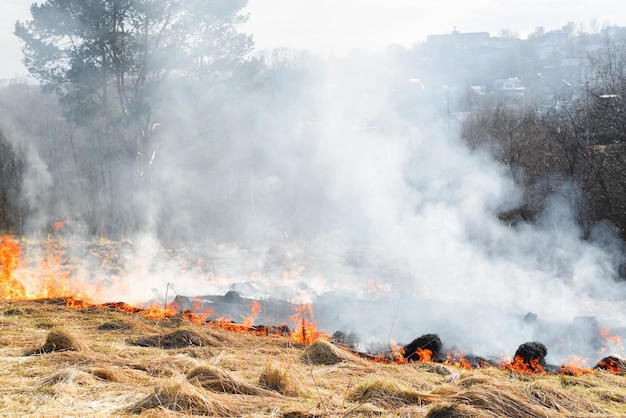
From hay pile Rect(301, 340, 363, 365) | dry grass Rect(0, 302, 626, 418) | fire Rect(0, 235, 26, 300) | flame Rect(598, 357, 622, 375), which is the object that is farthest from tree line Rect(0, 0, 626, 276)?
hay pile Rect(301, 340, 363, 365)

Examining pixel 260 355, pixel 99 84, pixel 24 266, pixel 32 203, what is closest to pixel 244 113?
pixel 99 84

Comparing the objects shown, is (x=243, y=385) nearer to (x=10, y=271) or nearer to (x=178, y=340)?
(x=178, y=340)

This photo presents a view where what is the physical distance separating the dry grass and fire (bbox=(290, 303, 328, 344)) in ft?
3.84

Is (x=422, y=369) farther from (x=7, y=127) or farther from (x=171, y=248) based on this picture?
(x=7, y=127)

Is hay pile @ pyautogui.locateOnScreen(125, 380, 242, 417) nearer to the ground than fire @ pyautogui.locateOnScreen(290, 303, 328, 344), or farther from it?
farther from it

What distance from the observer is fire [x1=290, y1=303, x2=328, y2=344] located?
813cm

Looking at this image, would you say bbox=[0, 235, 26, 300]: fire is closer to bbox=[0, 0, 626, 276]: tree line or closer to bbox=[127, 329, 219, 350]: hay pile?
bbox=[0, 0, 626, 276]: tree line

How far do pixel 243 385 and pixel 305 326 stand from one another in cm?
473

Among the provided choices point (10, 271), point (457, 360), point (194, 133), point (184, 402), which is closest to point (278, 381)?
point (184, 402)

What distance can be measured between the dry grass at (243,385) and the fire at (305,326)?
46.0 inches

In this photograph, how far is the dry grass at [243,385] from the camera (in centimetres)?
422

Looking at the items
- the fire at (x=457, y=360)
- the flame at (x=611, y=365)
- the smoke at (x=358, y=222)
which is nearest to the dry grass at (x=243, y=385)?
→ the flame at (x=611, y=365)

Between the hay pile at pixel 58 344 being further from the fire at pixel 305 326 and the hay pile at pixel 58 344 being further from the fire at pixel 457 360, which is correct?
the fire at pixel 457 360

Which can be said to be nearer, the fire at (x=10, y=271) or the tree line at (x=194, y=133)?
the fire at (x=10, y=271)
